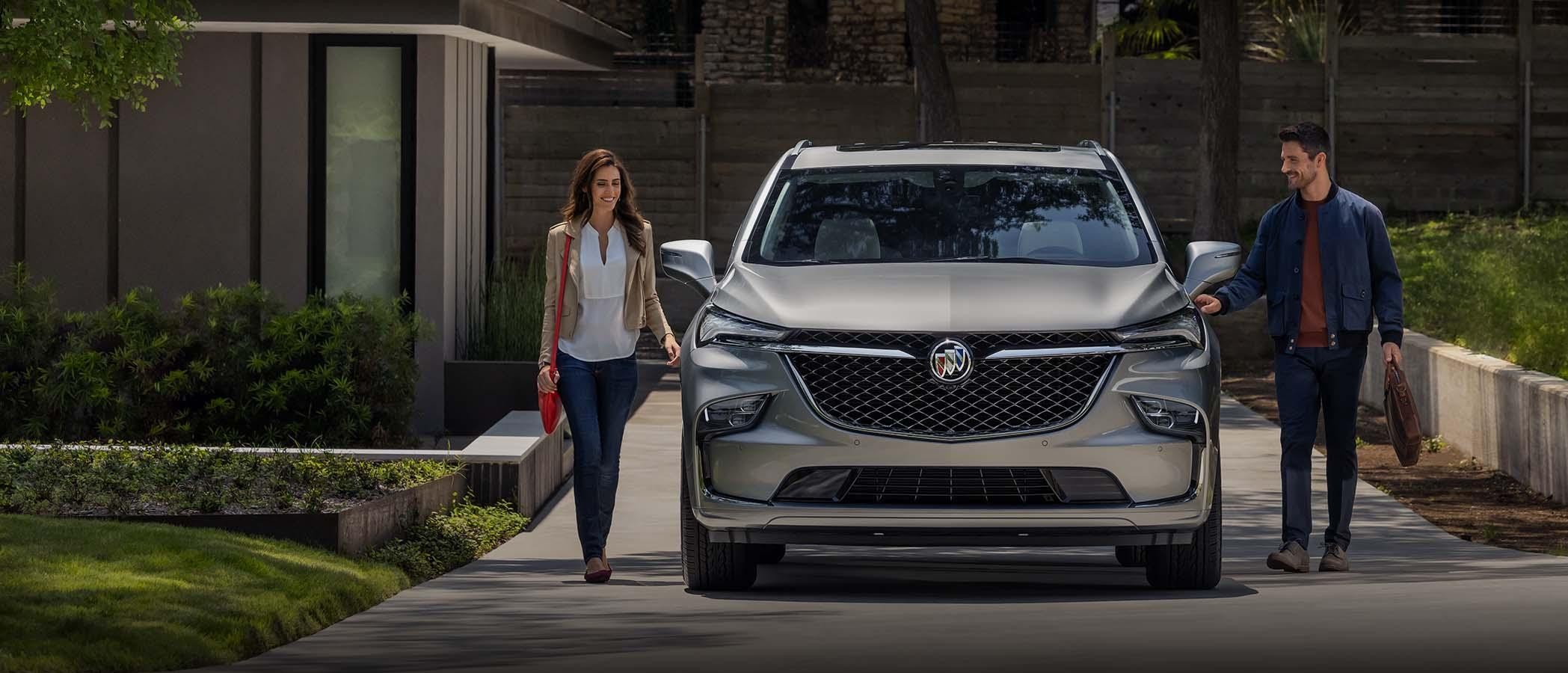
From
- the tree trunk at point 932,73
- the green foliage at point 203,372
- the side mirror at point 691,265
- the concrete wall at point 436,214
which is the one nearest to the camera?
the side mirror at point 691,265

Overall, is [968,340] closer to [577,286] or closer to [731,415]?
[731,415]

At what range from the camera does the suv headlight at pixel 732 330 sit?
8.41 m

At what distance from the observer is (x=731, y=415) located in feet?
27.4

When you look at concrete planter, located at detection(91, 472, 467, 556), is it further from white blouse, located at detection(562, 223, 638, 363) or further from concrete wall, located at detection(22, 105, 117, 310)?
concrete wall, located at detection(22, 105, 117, 310)

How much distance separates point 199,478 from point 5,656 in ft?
13.5

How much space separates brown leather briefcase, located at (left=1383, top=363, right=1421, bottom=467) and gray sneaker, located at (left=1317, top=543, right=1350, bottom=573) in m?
0.45

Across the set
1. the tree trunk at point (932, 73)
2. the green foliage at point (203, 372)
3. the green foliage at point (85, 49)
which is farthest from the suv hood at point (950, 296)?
the tree trunk at point (932, 73)

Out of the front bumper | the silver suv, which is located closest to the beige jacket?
the silver suv

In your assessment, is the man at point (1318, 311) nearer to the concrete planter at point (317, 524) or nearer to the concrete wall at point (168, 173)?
the concrete planter at point (317, 524)

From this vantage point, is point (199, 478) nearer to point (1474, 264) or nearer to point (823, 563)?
point (823, 563)

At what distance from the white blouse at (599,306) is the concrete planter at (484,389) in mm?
6692

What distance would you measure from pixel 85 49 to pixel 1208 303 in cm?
682

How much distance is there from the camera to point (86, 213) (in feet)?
52.2

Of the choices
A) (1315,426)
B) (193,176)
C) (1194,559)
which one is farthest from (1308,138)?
(193,176)
